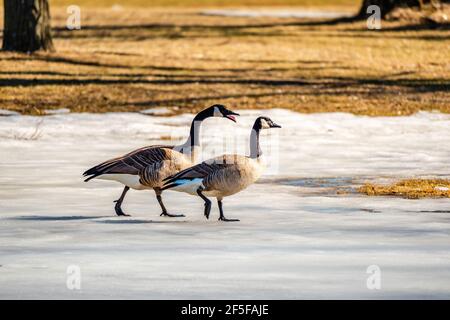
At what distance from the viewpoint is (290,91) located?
30.7m

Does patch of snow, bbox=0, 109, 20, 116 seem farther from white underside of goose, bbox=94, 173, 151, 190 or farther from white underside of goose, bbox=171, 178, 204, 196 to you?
white underside of goose, bbox=171, 178, 204, 196

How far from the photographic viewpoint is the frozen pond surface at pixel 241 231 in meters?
11.0

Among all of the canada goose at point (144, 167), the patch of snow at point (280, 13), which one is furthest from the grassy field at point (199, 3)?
the canada goose at point (144, 167)

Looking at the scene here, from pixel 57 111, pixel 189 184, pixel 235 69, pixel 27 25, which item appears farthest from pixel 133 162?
pixel 235 69

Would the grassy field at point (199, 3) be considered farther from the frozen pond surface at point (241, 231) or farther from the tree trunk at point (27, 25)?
the frozen pond surface at point (241, 231)

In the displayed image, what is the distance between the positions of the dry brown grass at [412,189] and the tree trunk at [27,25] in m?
18.3

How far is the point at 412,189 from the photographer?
55.1ft

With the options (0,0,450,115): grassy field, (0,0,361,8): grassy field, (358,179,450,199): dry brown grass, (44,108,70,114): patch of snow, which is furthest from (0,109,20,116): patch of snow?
(0,0,361,8): grassy field

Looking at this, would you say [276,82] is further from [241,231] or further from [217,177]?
[241,231]

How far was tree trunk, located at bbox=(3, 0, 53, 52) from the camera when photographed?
33.6 metres

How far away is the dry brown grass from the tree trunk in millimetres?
18329

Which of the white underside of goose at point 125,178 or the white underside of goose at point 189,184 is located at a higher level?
the white underside of goose at point 125,178

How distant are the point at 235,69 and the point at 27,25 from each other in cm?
597
